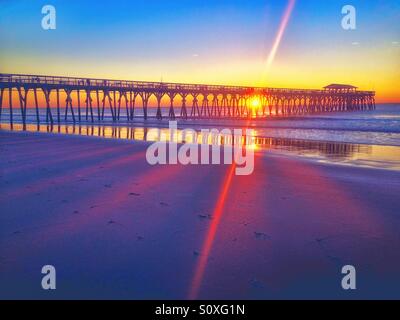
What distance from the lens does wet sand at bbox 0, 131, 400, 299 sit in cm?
311

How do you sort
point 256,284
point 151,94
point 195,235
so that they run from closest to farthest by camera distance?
point 256,284 → point 195,235 → point 151,94

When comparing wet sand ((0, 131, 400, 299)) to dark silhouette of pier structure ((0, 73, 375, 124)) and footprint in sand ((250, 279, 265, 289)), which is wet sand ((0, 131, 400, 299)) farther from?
dark silhouette of pier structure ((0, 73, 375, 124))

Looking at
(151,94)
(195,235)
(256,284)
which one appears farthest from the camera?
(151,94)

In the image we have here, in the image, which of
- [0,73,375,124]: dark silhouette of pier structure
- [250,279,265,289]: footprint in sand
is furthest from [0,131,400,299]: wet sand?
[0,73,375,124]: dark silhouette of pier structure

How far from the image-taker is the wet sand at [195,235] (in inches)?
122

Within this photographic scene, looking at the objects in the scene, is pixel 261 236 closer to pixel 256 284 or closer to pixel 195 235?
pixel 195 235

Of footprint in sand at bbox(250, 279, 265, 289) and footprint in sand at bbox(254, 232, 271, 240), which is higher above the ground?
footprint in sand at bbox(254, 232, 271, 240)

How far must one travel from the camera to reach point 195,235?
4.17 m

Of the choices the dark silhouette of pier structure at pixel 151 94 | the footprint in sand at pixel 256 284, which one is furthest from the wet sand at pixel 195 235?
the dark silhouette of pier structure at pixel 151 94

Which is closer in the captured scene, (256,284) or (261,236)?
(256,284)

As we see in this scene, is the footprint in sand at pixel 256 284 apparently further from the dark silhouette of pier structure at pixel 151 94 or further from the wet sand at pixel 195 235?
the dark silhouette of pier structure at pixel 151 94

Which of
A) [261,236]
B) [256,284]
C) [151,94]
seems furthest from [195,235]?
[151,94]
